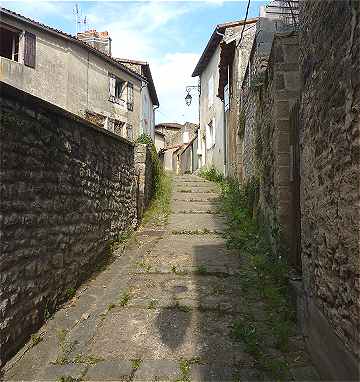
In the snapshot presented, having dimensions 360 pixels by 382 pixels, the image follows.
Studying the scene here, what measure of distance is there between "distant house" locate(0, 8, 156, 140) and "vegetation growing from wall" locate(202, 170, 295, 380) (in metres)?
9.57

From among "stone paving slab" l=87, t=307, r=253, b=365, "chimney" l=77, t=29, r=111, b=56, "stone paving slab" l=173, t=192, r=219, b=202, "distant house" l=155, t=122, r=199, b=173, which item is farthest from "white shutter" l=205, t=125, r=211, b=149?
"stone paving slab" l=87, t=307, r=253, b=365

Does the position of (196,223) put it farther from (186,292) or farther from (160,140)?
(160,140)

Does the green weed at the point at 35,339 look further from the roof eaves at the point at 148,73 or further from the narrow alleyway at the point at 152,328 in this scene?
the roof eaves at the point at 148,73

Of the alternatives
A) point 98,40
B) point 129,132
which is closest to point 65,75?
point 129,132

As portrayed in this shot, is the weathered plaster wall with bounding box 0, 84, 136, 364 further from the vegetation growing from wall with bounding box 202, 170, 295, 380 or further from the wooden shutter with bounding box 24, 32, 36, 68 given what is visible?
the wooden shutter with bounding box 24, 32, 36, 68

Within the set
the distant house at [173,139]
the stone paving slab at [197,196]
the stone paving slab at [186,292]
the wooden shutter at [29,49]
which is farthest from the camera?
the distant house at [173,139]

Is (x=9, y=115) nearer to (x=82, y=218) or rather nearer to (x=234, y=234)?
(x=82, y=218)

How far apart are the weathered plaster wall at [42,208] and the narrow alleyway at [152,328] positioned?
0.82ft

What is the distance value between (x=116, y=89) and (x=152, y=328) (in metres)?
16.6

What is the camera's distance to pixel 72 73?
15.4m

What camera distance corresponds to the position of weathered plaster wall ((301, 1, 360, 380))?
2188mm

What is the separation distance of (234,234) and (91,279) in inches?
123

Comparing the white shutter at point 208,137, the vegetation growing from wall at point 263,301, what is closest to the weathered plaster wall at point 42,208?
the vegetation growing from wall at point 263,301

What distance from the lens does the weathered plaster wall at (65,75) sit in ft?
44.7
